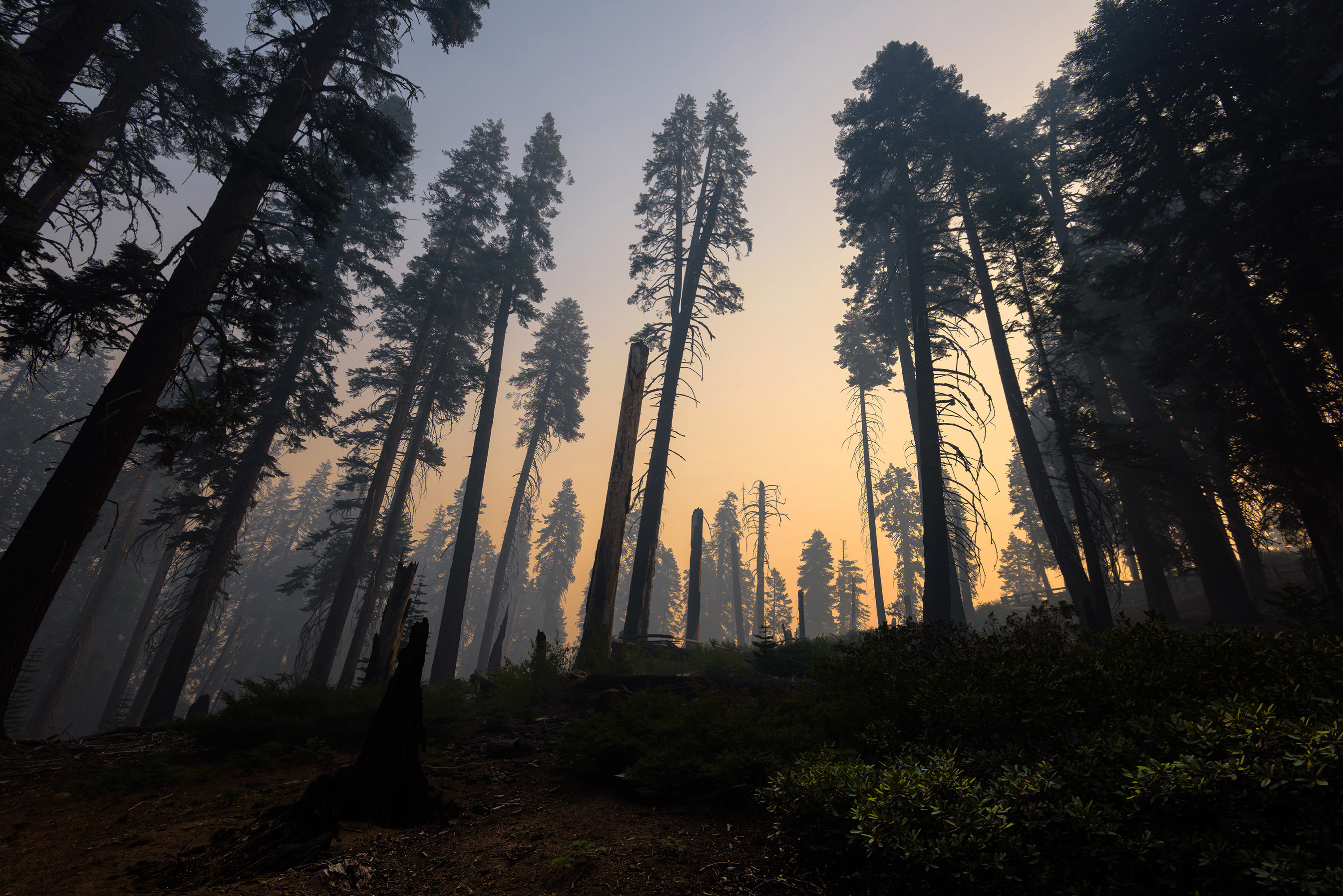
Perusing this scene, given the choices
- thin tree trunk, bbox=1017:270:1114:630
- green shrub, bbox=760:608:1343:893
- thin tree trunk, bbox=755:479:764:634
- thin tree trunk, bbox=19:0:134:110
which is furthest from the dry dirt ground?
thin tree trunk, bbox=755:479:764:634

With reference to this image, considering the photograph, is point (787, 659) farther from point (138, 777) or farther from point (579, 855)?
point (138, 777)

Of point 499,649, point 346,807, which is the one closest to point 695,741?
point 346,807

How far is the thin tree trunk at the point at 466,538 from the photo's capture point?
1505 cm

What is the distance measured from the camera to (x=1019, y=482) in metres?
37.7

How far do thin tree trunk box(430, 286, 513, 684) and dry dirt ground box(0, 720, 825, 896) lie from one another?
889 centimetres

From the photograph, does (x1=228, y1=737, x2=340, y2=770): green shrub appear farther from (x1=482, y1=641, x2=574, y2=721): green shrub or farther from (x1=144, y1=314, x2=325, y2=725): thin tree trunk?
(x1=144, y1=314, x2=325, y2=725): thin tree trunk

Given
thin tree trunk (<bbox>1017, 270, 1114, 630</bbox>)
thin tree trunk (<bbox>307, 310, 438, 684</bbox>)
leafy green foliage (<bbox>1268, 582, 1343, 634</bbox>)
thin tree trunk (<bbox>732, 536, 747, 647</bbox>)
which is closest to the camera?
leafy green foliage (<bbox>1268, 582, 1343, 634</bbox>)

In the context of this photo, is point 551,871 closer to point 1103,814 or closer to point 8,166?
point 1103,814

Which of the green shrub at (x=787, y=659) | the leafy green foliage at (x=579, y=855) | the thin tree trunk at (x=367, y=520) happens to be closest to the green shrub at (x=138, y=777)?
the leafy green foliage at (x=579, y=855)

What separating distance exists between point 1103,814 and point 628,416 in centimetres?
1011

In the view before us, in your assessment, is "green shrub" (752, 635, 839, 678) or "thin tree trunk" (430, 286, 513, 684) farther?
"thin tree trunk" (430, 286, 513, 684)

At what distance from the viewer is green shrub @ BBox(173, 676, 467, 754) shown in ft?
21.5

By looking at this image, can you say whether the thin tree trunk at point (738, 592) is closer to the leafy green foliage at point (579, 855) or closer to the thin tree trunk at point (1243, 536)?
the thin tree trunk at point (1243, 536)

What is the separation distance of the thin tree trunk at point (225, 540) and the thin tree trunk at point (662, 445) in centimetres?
1104
